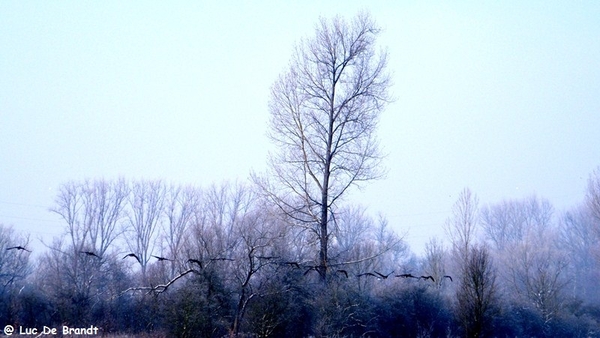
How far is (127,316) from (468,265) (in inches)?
539

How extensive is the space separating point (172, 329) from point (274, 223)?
582 cm

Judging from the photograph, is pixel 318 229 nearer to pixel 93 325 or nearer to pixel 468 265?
pixel 468 265

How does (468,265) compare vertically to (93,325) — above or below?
above

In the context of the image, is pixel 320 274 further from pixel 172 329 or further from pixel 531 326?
pixel 531 326

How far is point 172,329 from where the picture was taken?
62.0ft

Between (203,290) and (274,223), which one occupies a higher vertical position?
(274,223)

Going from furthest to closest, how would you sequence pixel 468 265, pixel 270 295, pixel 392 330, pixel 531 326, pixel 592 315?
pixel 592 315 < pixel 531 326 < pixel 392 330 < pixel 468 265 < pixel 270 295

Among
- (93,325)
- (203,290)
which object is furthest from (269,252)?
(93,325)

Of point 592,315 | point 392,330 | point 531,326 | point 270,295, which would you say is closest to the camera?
point 270,295

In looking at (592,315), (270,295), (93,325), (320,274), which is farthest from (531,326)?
(93,325)

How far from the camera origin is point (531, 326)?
33.5 metres

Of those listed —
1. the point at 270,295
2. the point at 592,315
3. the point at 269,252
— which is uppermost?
the point at 269,252

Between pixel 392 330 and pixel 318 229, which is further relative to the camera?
pixel 392 330

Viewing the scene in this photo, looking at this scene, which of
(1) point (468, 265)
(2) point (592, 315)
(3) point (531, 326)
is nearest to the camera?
(1) point (468, 265)
